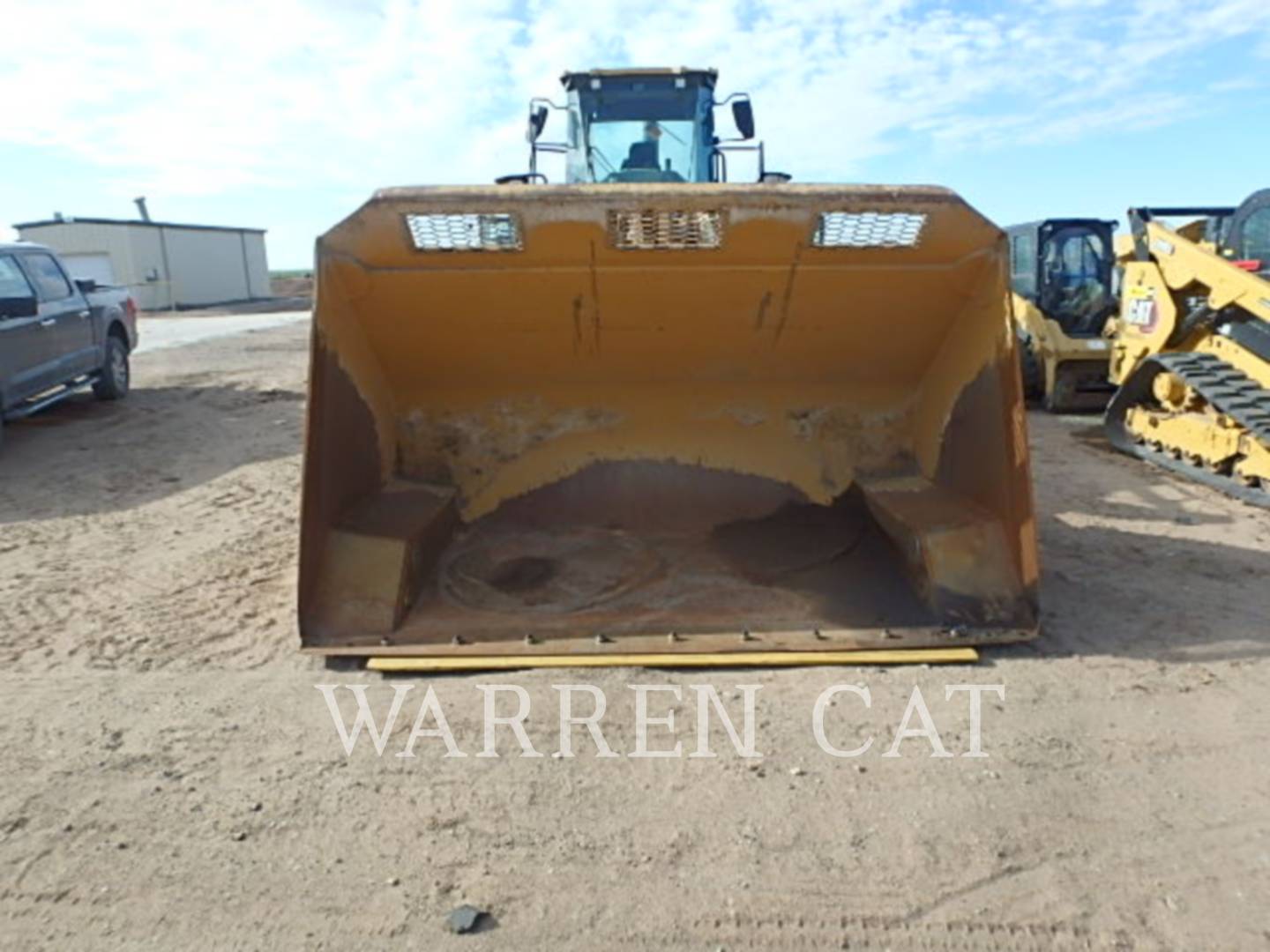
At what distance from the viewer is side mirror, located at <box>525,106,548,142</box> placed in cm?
703

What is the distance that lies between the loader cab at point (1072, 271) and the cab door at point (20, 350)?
9.75 metres

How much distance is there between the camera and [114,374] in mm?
9695

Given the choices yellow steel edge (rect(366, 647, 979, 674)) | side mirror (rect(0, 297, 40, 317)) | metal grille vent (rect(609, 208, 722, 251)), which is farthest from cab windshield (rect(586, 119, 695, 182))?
side mirror (rect(0, 297, 40, 317))

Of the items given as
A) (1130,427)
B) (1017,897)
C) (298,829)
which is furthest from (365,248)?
(1130,427)

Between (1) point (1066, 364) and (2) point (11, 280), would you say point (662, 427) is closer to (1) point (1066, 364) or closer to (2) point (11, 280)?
(2) point (11, 280)

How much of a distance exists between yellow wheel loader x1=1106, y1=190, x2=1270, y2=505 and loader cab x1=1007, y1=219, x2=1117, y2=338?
207 cm

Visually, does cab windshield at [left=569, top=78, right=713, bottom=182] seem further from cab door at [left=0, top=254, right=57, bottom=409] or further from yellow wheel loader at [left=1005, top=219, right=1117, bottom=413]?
yellow wheel loader at [left=1005, top=219, right=1117, bottom=413]

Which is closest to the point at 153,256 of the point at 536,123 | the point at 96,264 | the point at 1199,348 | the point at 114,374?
the point at 96,264

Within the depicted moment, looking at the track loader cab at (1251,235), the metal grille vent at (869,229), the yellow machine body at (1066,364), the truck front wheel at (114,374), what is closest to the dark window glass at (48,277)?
the truck front wheel at (114,374)

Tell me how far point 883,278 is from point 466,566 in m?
2.13

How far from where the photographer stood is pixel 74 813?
8.86ft

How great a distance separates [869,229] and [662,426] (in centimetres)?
137

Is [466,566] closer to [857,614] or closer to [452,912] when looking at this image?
[857,614]

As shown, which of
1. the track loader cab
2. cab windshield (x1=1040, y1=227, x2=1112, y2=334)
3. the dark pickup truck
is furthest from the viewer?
cab windshield (x1=1040, y1=227, x2=1112, y2=334)
